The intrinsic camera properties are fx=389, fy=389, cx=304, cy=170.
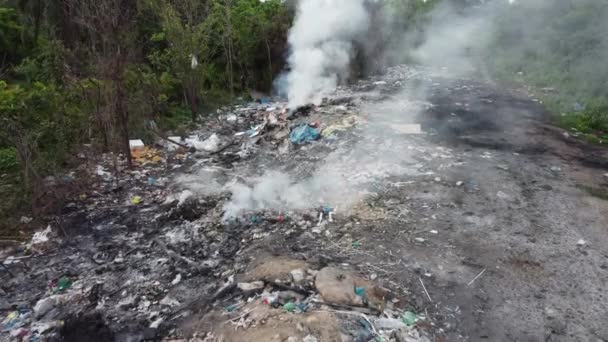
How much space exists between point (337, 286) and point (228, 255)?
1.26m

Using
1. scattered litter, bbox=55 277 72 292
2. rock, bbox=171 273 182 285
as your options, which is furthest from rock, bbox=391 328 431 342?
scattered litter, bbox=55 277 72 292

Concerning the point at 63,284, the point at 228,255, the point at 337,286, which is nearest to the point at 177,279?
the point at 228,255

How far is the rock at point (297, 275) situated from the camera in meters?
3.23

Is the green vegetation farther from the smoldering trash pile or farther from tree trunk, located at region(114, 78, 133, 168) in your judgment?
the smoldering trash pile

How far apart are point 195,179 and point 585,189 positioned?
5.12m

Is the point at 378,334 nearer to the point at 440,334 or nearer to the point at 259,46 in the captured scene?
the point at 440,334

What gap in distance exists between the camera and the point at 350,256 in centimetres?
364

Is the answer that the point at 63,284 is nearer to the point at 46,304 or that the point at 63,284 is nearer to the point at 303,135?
the point at 46,304

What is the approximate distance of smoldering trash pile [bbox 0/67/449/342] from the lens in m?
2.93

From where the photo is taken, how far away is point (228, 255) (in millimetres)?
3812

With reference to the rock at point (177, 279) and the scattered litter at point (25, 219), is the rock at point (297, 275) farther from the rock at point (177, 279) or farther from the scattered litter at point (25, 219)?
the scattered litter at point (25, 219)

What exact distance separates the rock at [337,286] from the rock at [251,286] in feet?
1.54

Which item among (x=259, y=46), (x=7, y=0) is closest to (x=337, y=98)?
(x=259, y=46)

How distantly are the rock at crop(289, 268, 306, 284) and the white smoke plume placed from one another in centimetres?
530
